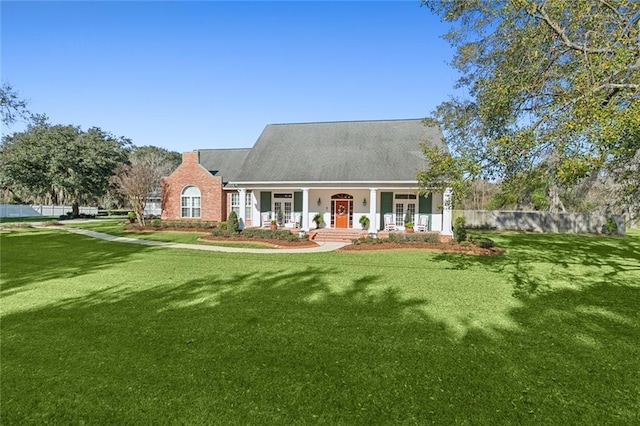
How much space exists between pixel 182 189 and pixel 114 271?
575 inches

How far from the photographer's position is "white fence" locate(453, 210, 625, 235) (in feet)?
83.4

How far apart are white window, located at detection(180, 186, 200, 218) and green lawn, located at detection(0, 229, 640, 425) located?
13.9 metres

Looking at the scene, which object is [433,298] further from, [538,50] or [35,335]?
[35,335]

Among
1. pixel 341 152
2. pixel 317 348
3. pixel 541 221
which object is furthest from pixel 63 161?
pixel 541 221

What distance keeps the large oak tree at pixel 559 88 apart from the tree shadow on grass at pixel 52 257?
10598 millimetres

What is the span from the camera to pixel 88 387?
11.8 feet

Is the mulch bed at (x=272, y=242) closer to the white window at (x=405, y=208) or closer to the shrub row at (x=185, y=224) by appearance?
the shrub row at (x=185, y=224)

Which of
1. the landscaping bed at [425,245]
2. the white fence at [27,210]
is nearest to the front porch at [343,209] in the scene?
the landscaping bed at [425,245]

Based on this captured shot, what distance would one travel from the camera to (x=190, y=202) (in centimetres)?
2333

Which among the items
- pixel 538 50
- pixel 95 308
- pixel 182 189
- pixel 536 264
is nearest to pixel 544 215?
pixel 536 264

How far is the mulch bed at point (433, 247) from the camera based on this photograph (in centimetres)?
1386

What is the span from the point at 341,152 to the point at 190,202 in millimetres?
11199

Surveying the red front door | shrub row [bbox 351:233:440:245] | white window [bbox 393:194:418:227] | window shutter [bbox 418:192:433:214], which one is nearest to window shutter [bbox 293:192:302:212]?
the red front door

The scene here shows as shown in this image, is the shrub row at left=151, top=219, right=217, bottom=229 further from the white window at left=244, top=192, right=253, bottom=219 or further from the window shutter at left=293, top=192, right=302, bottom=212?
the window shutter at left=293, top=192, right=302, bottom=212
